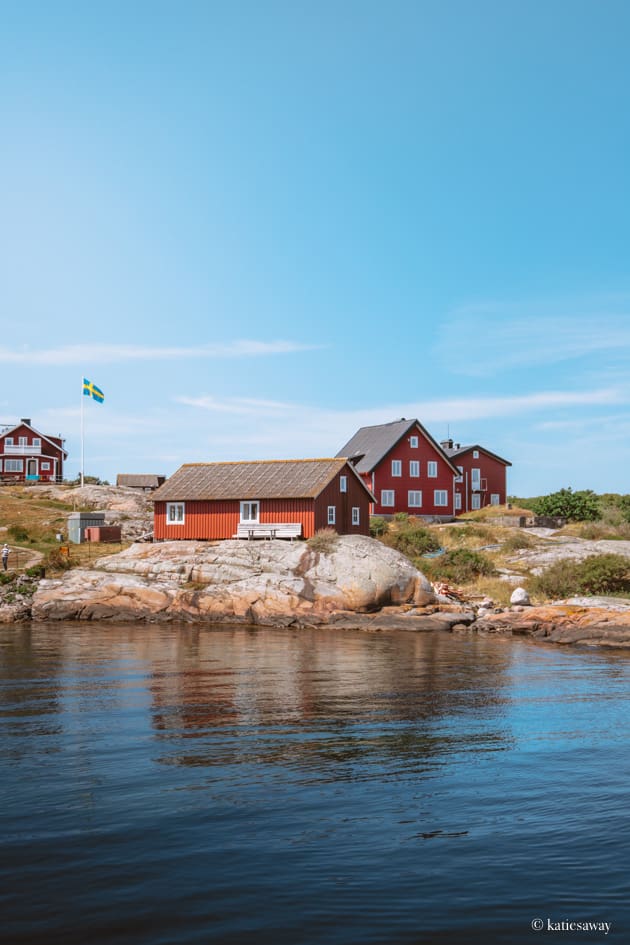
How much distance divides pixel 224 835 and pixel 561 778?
199 inches

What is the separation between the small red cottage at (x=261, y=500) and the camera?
4275 centimetres

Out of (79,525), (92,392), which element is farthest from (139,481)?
(79,525)

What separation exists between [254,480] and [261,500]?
1671 millimetres

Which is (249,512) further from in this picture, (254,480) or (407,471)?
(407,471)

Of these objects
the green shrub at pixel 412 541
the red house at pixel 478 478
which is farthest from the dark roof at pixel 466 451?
the green shrub at pixel 412 541

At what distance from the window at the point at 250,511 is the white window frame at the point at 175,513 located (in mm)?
3778

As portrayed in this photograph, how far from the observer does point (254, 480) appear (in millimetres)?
44656

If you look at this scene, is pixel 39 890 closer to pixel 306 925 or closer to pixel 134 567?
pixel 306 925

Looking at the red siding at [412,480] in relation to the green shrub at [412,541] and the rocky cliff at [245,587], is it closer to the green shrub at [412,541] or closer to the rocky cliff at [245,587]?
the green shrub at [412,541]

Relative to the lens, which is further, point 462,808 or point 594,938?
point 462,808

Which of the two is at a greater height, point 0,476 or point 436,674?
point 0,476

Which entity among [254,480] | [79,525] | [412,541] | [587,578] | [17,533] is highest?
[254,480]

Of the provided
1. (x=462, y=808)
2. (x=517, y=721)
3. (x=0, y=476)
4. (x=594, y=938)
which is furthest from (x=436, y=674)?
(x=0, y=476)

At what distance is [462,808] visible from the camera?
9562mm
